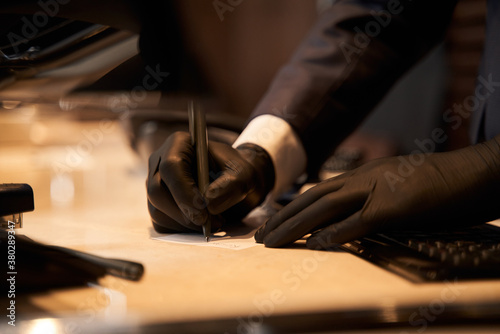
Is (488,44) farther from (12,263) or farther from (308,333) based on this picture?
(12,263)

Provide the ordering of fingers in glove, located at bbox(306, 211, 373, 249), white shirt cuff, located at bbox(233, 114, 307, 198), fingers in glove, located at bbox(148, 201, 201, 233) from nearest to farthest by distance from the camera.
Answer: fingers in glove, located at bbox(306, 211, 373, 249) < fingers in glove, located at bbox(148, 201, 201, 233) < white shirt cuff, located at bbox(233, 114, 307, 198)

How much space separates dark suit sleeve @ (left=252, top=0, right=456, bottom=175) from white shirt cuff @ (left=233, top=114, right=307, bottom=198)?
0.02m

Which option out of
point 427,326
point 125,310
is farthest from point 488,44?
point 125,310

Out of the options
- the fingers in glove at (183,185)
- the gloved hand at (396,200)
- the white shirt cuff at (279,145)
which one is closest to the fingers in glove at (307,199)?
the gloved hand at (396,200)

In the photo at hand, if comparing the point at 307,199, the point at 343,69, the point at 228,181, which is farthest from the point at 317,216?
the point at 343,69

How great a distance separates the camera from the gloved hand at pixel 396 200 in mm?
541

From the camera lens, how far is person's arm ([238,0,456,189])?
2.97 ft

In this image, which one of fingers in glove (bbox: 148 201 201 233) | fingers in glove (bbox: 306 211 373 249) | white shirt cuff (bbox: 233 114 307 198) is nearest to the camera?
fingers in glove (bbox: 306 211 373 249)

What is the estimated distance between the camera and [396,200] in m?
0.54

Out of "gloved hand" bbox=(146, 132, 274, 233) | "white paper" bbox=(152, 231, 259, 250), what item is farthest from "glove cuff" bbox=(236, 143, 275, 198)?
"white paper" bbox=(152, 231, 259, 250)

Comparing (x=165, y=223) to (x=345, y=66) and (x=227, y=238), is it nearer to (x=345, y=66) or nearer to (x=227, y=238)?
(x=227, y=238)

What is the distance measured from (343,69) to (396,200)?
457mm

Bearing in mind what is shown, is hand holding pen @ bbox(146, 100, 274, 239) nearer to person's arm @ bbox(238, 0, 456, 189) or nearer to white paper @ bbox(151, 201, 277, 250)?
white paper @ bbox(151, 201, 277, 250)

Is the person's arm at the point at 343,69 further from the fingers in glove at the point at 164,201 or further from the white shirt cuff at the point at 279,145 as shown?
the fingers in glove at the point at 164,201
